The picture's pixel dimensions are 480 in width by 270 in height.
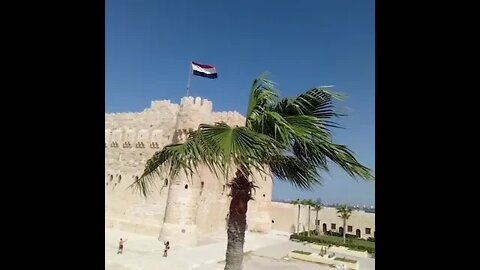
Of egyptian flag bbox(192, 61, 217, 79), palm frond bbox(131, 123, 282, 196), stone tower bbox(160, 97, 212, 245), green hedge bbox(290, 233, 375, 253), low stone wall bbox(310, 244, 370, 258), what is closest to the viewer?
palm frond bbox(131, 123, 282, 196)

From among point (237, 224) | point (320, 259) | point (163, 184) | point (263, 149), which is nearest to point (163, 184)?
point (163, 184)

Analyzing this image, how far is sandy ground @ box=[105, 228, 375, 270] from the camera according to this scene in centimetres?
1513

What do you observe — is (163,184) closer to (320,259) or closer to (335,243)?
(320,259)

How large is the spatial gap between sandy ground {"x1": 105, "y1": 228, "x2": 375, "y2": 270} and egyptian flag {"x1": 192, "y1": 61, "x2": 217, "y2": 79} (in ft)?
29.2

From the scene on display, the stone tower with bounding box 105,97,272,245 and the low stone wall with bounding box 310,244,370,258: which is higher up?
the stone tower with bounding box 105,97,272,245

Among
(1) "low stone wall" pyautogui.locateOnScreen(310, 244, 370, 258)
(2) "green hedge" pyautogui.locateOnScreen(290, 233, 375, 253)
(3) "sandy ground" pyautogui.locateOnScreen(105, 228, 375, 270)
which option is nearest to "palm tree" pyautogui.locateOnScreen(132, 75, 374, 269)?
(3) "sandy ground" pyautogui.locateOnScreen(105, 228, 375, 270)

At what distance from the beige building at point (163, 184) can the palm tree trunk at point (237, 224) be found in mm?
15308

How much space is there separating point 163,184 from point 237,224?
17406 millimetres

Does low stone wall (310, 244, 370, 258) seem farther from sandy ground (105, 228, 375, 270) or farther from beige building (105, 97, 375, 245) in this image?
beige building (105, 97, 375, 245)

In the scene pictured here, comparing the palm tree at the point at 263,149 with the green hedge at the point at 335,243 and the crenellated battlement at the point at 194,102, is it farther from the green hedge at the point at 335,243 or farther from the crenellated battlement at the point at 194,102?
the green hedge at the point at 335,243

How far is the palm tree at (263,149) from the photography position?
13.2 feet

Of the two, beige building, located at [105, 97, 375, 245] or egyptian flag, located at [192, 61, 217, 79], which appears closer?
egyptian flag, located at [192, 61, 217, 79]
